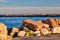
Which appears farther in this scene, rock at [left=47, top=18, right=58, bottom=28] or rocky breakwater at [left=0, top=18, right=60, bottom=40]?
rock at [left=47, top=18, right=58, bottom=28]

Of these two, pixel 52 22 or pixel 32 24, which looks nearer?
pixel 32 24

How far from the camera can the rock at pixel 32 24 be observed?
2.46 metres

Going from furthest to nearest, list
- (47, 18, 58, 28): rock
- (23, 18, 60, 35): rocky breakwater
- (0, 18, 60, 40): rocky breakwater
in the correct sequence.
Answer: (47, 18, 58, 28): rock < (23, 18, 60, 35): rocky breakwater < (0, 18, 60, 40): rocky breakwater

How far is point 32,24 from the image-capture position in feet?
8.01

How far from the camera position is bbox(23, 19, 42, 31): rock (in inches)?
96.7

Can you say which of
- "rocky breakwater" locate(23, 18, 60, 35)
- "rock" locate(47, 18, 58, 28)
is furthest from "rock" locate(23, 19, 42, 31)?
"rock" locate(47, 18, 58, 28)

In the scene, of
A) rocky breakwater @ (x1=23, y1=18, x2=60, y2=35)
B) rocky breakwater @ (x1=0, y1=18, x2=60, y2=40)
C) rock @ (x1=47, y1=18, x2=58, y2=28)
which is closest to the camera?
rocky breakwater @ (x1=0, y1=18, x2=60, y2=40)

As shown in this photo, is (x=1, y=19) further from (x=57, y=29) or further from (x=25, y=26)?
(x=57, y=29)

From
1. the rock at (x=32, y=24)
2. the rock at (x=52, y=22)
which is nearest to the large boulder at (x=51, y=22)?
the rock at (x=52, y=22)

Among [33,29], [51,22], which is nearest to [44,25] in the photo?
[51,22]

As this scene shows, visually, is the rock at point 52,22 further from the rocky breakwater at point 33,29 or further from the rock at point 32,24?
the rock at point 32,24

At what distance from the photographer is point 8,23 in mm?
2396

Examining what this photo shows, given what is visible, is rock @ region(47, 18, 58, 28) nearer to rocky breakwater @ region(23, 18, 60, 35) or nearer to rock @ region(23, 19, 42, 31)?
rocky breakwater @ region(23, 18, 60, 35)

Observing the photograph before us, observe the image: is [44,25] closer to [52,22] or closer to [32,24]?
[52,22]
